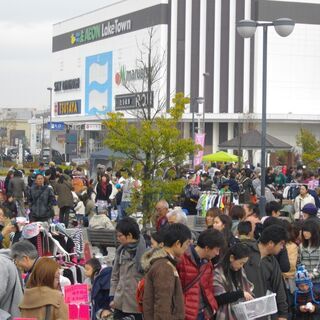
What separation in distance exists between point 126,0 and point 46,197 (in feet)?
240

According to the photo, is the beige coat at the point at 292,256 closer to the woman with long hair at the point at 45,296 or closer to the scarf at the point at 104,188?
the woman with long hair at the point at 45,296

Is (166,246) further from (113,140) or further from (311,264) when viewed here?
(113,140)

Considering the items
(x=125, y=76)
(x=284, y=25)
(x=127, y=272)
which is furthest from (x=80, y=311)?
(x=125, y=76)

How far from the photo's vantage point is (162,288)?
24.0 feet

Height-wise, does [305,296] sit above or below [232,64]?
A: below

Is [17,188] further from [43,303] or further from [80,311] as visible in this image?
[43,303]

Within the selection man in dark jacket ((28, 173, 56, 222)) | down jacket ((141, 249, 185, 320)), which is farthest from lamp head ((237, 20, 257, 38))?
down jacket ((141, 249, 185, 320))

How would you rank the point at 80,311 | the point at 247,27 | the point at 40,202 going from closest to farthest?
the point at 80,311, the point at 40,202, the point at 247,27

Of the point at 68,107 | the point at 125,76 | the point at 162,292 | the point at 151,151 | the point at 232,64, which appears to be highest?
the point at 232,64

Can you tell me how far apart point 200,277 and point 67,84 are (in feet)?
319

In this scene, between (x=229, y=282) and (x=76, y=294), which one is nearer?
(x=229, y=282)

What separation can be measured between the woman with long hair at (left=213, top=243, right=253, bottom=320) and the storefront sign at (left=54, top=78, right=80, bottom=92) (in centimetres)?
9359

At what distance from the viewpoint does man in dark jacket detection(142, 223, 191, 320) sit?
288 inches

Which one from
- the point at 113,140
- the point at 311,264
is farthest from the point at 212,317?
the point at 113,140
